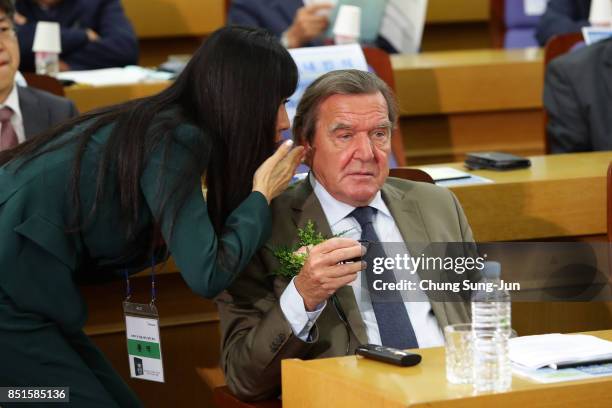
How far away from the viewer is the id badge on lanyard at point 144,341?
2193 millimetres

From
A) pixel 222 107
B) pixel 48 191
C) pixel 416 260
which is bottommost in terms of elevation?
pixel 416 260

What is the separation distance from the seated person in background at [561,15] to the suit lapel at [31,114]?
8.75 ft

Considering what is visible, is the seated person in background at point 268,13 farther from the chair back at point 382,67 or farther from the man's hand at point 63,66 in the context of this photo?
the chair back at point 382,67

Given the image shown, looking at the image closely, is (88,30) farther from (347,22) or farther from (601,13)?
(601,13)

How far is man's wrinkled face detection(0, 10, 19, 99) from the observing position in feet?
9.71

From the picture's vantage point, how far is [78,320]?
211 centimetres

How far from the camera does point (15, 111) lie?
3121mm

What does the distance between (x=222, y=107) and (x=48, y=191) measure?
0.36 m

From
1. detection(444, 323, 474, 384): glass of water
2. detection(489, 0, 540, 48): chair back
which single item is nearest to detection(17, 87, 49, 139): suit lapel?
detection(444, 323, 474, 384): glass of water

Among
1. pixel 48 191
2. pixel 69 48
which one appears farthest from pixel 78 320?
pixel 69 48

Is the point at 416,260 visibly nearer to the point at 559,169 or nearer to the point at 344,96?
the point at 344,96

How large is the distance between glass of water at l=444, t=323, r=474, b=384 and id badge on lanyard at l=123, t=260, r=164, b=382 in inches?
26.8

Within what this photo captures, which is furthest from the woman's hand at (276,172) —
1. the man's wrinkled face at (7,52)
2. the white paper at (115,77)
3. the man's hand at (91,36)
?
the man's hand at (91,36)
